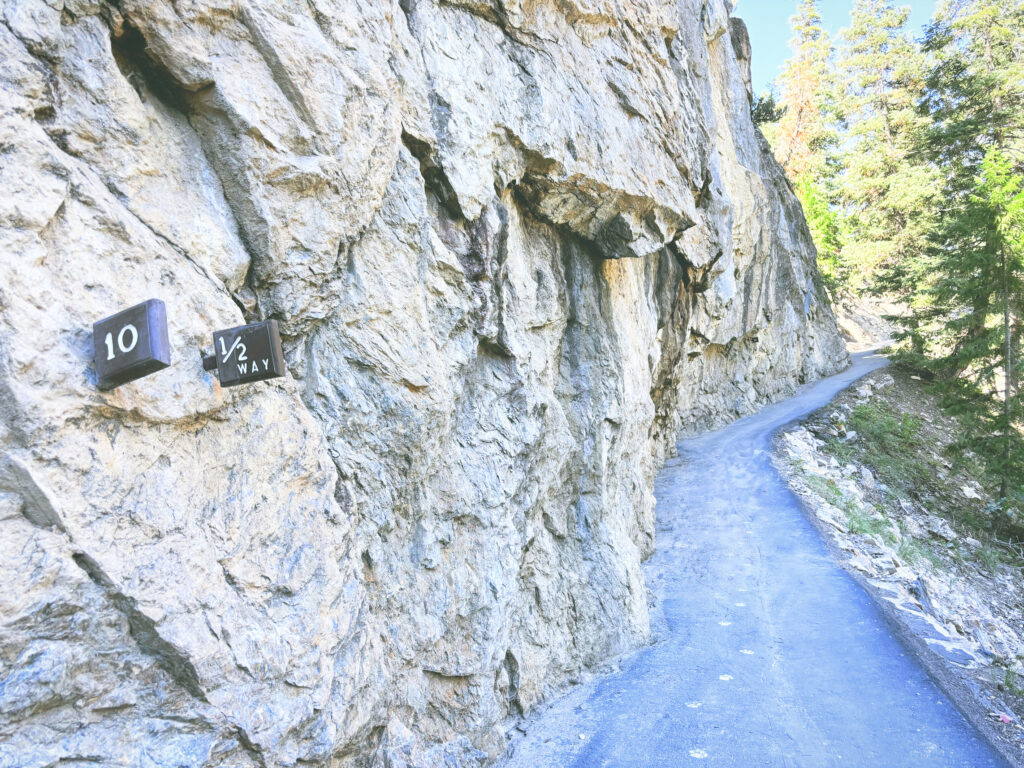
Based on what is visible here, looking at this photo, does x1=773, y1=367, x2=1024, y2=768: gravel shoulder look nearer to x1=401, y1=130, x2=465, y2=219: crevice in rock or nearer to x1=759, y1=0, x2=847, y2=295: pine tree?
x1=401, y1=130, x2=465, y2=219: crevice in rock

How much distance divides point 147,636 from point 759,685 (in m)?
7.37

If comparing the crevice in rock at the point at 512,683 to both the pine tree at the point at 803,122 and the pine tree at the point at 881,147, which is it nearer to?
the pine tree at the point at 881,147

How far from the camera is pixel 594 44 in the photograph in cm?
916

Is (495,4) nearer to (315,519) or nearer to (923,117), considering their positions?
(315,519)

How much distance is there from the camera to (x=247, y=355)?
153 inches

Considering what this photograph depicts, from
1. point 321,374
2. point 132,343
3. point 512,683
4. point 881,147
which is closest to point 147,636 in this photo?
point 132,343

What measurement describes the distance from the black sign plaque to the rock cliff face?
0.47 feet

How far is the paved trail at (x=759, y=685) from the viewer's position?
6887 millimetres

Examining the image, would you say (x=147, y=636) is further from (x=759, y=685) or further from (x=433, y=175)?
(x=759, y=685)

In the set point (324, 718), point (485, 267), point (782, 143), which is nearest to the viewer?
point (324, 718)

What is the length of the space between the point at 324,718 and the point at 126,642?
5.27 ft

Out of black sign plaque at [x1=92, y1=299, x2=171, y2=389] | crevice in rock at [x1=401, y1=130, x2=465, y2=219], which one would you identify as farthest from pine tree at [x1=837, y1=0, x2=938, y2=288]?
black sign plaque at [x1=92, y1=299, x2=171, y2=389]

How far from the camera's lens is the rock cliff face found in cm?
330

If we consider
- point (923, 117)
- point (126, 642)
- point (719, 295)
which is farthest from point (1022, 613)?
point (923, 117)
